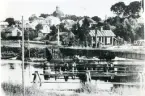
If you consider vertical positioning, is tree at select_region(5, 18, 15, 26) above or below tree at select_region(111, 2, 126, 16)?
below

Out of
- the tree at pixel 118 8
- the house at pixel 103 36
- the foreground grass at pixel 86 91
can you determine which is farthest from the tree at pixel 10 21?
the tree at pixel 118 8

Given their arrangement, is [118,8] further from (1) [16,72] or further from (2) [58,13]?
(1) [16,72]

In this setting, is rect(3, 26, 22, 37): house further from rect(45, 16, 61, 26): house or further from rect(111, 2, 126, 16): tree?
rect(111, 2, 126, 16): tree

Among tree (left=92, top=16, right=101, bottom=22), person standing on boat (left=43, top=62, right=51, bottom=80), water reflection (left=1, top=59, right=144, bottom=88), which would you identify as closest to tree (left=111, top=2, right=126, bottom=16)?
tree (left=92, top=16, right=101, bottom=22)

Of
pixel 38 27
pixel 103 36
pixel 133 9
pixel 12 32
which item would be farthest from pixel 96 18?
pixel 12 32

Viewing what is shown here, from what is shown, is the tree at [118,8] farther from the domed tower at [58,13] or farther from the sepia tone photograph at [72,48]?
the domed tower at [58,13]

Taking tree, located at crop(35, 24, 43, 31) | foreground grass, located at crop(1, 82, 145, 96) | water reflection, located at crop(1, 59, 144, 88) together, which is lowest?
foreground grass, located at crop(1, 82, 145, 96)

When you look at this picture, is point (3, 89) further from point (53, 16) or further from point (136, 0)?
point (136, 0)
